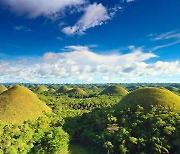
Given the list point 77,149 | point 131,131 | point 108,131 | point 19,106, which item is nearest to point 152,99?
point 131,131

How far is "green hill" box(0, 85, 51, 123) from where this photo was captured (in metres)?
46.8

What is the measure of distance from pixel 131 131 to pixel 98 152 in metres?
5.29

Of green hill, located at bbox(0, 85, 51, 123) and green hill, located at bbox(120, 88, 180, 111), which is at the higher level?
green hill, located at bbox(120, 88, 180, 111)

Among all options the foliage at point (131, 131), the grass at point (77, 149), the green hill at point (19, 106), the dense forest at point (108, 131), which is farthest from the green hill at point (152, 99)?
the green hill at point (19, 106)

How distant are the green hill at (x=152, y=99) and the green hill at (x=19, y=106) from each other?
18121mm

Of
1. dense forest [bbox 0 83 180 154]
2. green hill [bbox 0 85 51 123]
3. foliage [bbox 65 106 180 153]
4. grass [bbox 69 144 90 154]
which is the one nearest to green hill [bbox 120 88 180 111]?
dense forest [bbox 0 83 180 154]

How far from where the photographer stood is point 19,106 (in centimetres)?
5175

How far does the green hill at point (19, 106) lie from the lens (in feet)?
153

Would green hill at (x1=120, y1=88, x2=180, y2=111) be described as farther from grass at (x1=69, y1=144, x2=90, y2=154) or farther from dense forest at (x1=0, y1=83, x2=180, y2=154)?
grass at (x1=69, y1=144, x2=90, y2=154)

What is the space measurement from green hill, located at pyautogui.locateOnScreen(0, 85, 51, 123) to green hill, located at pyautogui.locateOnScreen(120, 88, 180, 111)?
18.1m

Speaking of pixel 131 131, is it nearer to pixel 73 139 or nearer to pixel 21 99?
pixel 73 139

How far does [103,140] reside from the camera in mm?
32781

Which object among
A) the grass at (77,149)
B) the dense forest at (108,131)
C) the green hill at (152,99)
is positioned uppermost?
the green hill at (152,99)

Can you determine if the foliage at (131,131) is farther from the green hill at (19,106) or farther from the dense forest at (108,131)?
the green hill at (19,106)
